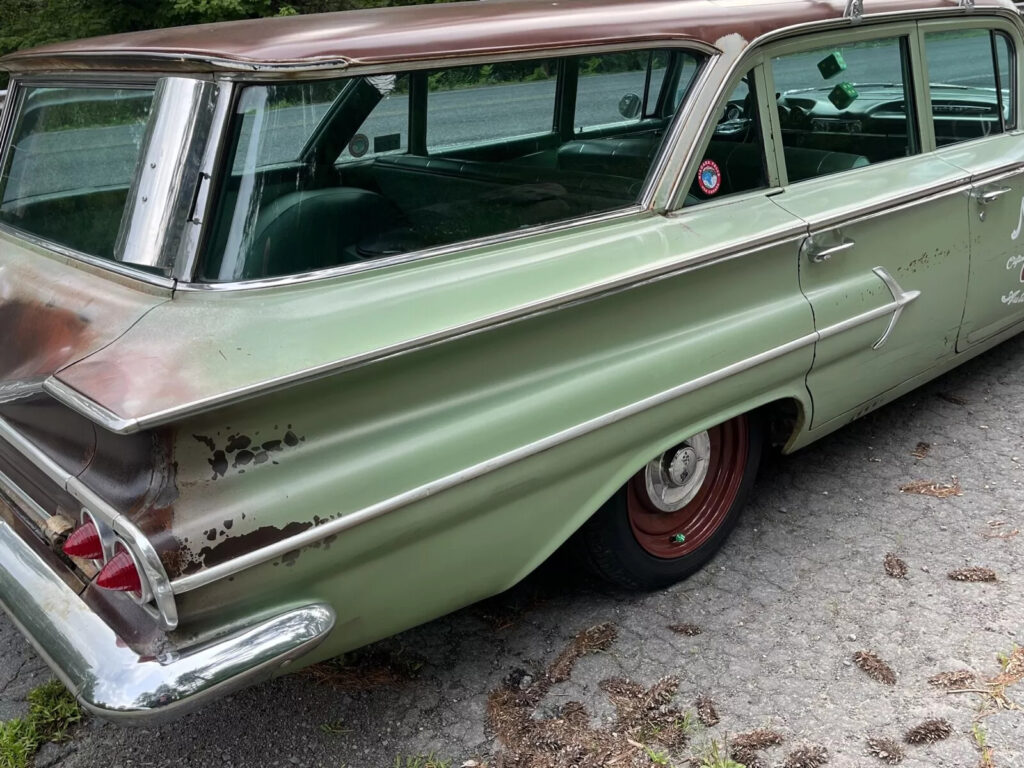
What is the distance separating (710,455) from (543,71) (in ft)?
4.03

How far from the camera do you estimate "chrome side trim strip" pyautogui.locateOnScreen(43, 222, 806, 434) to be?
5.40 ft

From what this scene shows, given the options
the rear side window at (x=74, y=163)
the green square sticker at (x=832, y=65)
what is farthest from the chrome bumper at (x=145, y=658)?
the green square sticker at (x=832, y=65)

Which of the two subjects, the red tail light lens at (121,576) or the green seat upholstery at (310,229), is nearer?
the red tail light lens at (121,576)

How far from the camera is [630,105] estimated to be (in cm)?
264

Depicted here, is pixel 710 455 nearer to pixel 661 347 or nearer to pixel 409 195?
pixel 661 347

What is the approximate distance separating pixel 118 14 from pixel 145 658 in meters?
13.6

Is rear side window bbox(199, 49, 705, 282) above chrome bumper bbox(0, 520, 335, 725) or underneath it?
above

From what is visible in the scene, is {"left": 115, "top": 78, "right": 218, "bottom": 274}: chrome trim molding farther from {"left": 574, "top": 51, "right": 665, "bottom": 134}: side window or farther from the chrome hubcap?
the chrome hubcap

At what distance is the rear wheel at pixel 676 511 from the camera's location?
8.64 feet

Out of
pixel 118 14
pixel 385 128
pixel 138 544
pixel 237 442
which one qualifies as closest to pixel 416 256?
pixel 385 128

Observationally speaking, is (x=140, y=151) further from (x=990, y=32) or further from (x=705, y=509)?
(x=990, y=32)

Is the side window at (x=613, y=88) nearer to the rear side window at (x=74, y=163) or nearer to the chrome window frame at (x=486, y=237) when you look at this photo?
the chrome window frame at (x=486, y=237)

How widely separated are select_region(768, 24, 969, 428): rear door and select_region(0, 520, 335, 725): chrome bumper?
1715mm

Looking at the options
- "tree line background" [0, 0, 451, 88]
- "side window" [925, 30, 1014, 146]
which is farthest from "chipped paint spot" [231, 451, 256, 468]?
"tree line background" [0, 0, 451, 88]
